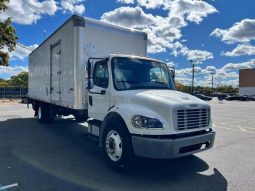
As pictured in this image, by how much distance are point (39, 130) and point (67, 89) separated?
3.87 meters

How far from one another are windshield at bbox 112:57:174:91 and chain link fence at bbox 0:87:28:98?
41.5 m

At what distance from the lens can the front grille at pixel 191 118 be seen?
17.8 feet

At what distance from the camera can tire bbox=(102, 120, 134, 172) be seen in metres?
5.57

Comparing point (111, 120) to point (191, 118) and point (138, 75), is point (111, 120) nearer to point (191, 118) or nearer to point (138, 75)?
point (138, 75)

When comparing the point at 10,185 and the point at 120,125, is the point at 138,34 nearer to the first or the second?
the point at 120,125

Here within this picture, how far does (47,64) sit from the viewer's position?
37.1 feet

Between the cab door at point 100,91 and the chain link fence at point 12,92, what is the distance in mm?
40819

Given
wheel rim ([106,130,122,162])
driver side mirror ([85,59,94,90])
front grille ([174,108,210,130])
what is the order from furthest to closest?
driver side mirror ([85,59,94,90]), wheel rim ([106,130,122,162]), front grille ([174,108,210,130])

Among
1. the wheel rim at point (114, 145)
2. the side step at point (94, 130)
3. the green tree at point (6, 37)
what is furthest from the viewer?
the green tree at point (6, 37)

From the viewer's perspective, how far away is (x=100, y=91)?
22.2ft

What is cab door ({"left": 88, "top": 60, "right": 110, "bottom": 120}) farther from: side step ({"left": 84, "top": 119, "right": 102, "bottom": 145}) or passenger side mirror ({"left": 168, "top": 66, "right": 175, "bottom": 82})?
passenger side mirror ({"left": 168, "top": 66, "right": 175, "bottom": 82})

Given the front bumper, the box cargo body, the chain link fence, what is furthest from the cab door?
the chain link fence

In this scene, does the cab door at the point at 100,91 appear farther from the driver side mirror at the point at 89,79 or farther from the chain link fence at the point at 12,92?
the chain link fence at the point at 12,92

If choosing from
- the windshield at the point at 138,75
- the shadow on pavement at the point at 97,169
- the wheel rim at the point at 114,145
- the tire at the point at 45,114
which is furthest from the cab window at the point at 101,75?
the tire at the point at 45,114
